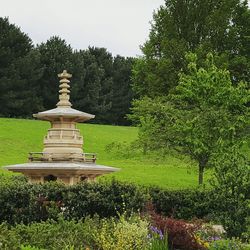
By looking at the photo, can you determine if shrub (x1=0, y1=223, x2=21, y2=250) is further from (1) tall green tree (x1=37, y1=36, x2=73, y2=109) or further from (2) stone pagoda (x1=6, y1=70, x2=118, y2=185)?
(1) tall green tree (x1=37, y1=36, x2=73, y2=109)

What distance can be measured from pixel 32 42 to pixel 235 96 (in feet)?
159

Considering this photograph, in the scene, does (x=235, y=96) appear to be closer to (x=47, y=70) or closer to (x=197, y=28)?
(x=197, y=28)

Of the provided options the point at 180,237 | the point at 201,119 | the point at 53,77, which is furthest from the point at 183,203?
the point at 53,77

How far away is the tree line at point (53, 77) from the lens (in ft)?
226

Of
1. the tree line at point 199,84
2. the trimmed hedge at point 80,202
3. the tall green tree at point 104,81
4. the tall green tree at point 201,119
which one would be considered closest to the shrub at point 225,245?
the trimmed hedge at point 80,202

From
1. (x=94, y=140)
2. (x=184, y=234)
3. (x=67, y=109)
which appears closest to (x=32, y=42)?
Result: (x=94, y=140)

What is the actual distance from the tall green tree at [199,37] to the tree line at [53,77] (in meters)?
22.4

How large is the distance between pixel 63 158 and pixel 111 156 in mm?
25407

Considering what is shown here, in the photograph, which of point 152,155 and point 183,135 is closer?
point 183,135

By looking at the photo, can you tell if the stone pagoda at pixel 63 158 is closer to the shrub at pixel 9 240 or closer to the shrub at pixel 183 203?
the shrub at pixel 183 203

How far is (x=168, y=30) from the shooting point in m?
48.1

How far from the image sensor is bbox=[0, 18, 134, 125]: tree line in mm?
68750

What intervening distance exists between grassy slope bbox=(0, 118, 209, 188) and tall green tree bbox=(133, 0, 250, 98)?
6.26m

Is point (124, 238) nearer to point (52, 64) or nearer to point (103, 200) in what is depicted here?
point (103, 200)
